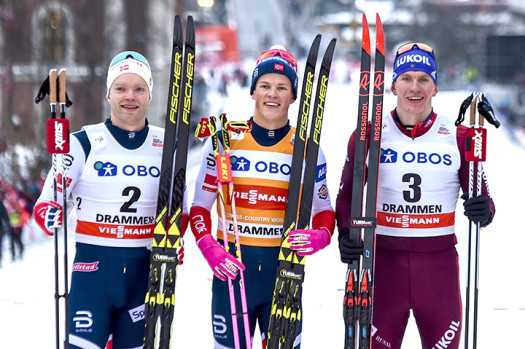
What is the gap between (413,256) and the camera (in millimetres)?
4078

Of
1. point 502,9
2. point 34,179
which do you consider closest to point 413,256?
point 34,179

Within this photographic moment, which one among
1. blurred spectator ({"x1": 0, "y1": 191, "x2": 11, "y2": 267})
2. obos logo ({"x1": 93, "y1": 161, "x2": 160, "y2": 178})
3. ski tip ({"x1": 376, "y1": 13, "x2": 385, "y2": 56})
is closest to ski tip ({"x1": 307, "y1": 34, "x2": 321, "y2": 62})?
ski tip ({"x1": 376, "y1": 13, "x2": 385, "y2": 56})

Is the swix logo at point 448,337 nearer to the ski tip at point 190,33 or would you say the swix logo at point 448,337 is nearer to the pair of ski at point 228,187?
the pair of ski at point 228,187

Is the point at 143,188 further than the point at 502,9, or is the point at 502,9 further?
the point at 502,9

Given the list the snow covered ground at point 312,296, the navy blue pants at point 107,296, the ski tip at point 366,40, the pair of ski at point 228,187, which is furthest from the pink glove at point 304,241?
the snow covered ground at point 312,296

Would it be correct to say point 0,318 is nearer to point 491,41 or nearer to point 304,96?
point 304,96

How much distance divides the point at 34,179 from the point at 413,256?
12667mm

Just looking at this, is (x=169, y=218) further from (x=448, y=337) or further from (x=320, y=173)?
(x=448, y=337)

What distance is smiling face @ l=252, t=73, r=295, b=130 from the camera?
3.99m

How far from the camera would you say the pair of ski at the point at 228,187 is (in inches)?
153

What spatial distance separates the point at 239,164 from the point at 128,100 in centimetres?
67

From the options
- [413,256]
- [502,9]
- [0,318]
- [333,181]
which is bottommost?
[0,318]

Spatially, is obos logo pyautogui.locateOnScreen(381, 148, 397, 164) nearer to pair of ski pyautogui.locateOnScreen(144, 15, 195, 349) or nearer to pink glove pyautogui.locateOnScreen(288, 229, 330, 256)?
pink glove pyautogui.locateOnScreen(288, 229, 330, 256)

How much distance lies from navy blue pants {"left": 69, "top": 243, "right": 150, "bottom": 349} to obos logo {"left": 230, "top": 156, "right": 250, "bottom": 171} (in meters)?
0.65
